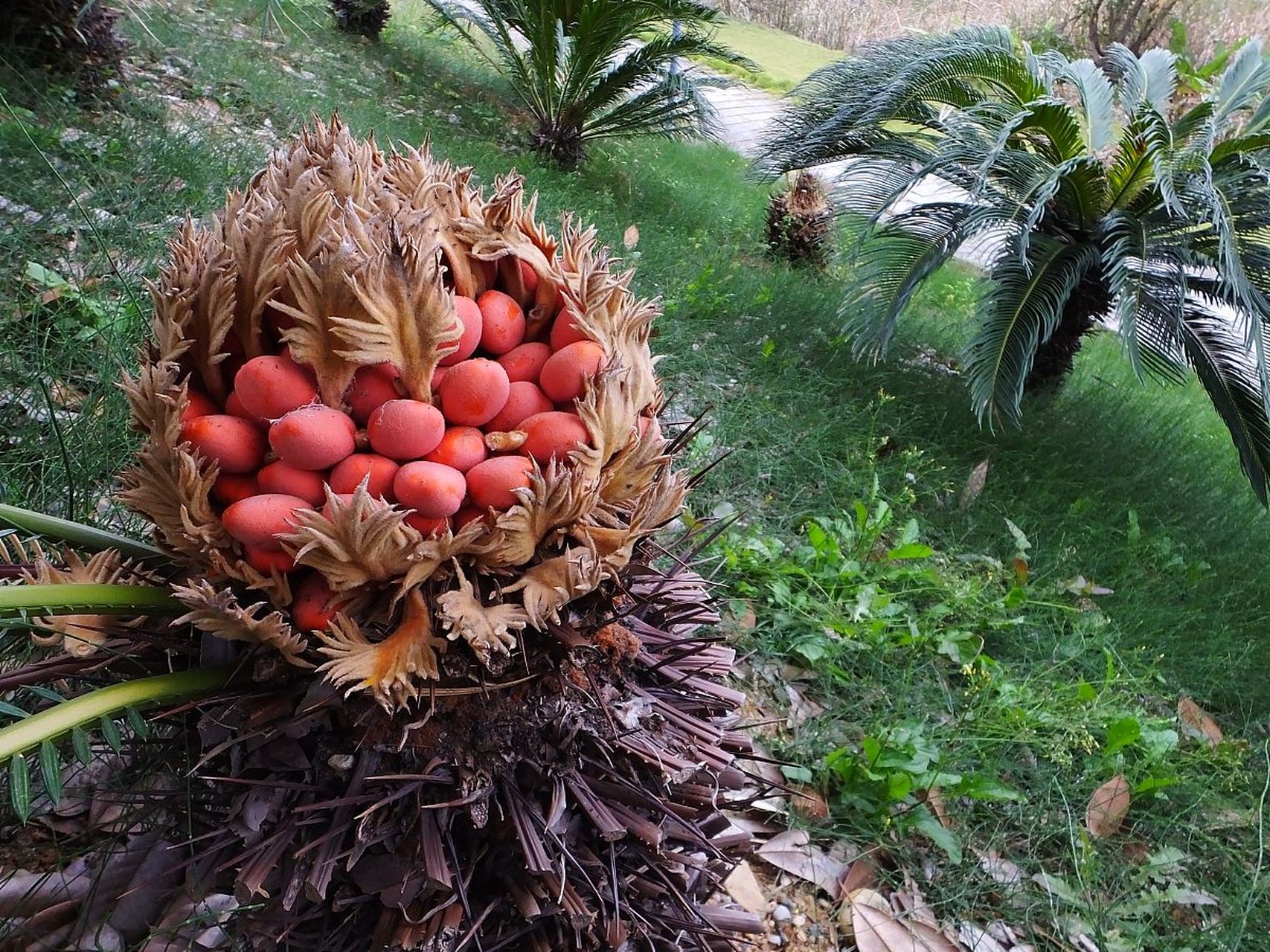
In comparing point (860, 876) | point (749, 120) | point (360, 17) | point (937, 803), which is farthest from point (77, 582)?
point (749, 120)

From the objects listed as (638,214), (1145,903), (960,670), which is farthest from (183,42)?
(1145,903)

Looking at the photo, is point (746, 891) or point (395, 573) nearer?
point (395, 573)

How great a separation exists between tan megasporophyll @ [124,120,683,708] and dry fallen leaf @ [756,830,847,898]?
1198mm

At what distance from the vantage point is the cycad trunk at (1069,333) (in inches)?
144

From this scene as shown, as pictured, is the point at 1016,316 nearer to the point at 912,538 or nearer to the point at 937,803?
the point at 912,538

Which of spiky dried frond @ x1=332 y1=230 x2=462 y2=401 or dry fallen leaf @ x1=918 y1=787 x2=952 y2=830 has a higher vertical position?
spiky dried frond @ x1=332 y1=230 x2=462 y2=401

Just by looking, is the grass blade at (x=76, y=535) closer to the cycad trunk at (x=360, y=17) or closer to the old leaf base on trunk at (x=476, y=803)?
the old leaf base on trunk at (x=476, y=803)

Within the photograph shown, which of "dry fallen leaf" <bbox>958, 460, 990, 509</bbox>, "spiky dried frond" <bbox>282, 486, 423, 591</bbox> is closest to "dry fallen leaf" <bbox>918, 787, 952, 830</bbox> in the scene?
"dry fallen leaf" <bbox>958, 460, 990, 509</bbox>

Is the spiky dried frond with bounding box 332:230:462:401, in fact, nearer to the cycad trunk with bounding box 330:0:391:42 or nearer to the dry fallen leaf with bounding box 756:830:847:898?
the dry fallen leaf with bounding box 756:830:847:898

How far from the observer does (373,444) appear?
79cm

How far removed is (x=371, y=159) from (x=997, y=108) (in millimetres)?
3323

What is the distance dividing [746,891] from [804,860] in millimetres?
219

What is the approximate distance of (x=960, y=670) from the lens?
7.58 ft

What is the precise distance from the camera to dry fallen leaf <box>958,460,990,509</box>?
309 cm
